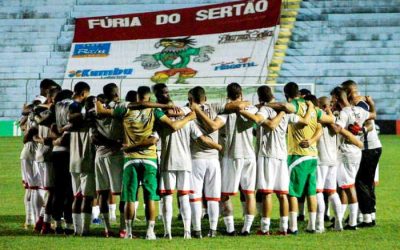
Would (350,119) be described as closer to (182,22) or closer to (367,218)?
(367,218)

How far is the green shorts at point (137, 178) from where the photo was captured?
49.4 feet

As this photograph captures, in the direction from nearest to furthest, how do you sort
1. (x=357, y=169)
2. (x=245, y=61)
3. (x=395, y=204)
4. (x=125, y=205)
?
(x=125, y=205), (x=357, y=169), (x=395, y=204), (x=245, y=61)

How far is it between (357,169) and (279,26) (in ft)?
99.1

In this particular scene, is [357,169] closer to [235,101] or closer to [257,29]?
[235,101]

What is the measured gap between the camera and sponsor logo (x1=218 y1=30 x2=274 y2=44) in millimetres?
46062

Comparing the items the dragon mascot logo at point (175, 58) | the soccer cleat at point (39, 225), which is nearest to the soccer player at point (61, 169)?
the soccer cleat at point (39, 225)

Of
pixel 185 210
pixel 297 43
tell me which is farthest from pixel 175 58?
pixel 185 210

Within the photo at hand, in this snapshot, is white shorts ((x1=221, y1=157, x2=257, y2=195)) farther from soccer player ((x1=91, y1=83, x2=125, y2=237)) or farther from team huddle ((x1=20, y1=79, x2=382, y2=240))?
soccer player ((x1=91, y1=83, x2=125, y2=237))

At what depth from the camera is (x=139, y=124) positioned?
49.4 ft

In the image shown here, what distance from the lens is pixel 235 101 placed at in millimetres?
15484

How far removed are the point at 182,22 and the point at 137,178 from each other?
33007 millimetres

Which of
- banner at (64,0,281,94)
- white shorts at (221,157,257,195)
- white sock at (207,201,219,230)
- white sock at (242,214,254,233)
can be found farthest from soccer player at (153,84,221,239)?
banner at (64,0,281,94)

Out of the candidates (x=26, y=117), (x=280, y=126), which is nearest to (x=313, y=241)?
(x=280, y=126)

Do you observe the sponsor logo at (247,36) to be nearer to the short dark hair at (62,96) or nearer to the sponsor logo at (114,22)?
the sponsor logo at (114,22)
